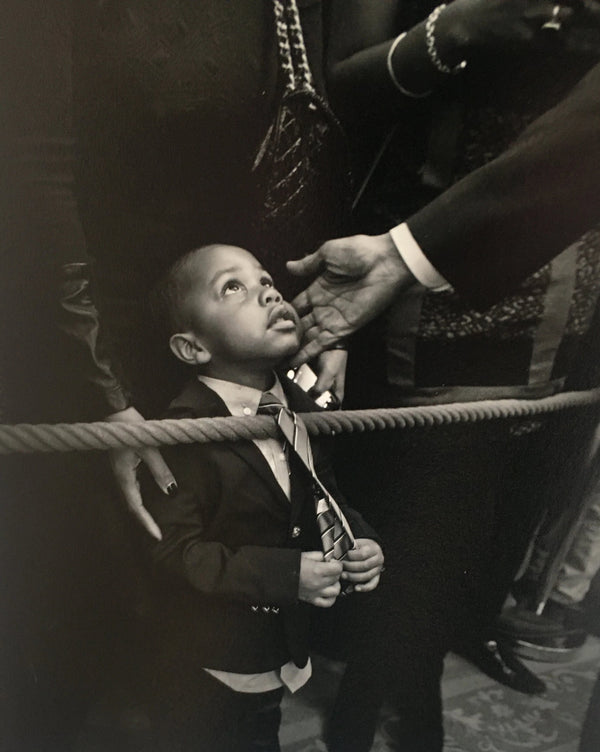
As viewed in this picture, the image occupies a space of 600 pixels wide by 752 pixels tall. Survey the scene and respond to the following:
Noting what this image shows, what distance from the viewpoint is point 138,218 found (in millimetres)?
689

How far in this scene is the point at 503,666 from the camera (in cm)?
96

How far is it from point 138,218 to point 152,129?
0.08m

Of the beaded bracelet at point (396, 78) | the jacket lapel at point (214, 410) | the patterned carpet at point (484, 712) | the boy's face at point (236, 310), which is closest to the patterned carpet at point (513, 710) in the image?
the patterned carpet at point (484, 712)

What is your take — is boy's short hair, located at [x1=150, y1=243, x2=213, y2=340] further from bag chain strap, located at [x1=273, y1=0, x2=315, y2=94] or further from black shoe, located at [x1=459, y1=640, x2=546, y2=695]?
black shoe, located at [x1=459, y1=640, x2=546, y2=695]

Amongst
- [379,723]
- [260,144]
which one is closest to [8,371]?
[260,144]

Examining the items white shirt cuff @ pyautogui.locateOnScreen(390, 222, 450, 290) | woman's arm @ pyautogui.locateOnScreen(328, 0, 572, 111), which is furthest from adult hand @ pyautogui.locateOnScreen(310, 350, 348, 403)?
woman's arm @ pyautogui.locateOnScreen(328, 0, 572, 111)

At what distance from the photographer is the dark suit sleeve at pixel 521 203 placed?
0.76 meters

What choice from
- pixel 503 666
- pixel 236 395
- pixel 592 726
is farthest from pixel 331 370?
pixel 592 726

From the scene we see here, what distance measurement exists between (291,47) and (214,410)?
0.36 meters

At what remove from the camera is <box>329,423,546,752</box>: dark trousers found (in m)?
0.84

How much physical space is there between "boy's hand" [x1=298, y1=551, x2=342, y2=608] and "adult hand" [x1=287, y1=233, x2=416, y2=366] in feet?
0.69

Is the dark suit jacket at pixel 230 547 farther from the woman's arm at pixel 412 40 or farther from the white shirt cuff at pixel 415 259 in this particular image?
the woman's arm at pixel 412 40

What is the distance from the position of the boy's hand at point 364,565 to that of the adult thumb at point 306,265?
298mm

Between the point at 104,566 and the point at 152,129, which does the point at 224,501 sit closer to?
the point at 104,566
